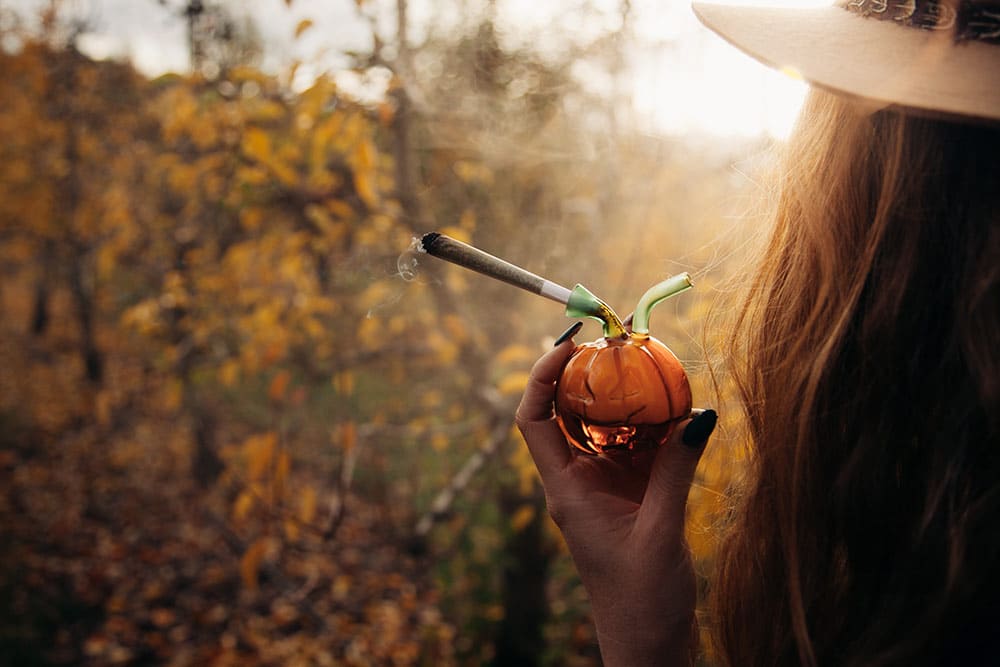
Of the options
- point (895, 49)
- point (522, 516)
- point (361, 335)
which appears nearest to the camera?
point (895, 49)

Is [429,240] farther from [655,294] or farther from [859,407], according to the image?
[859,407]

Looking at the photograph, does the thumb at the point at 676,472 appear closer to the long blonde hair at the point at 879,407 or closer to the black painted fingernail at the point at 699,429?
the black painted fingernail at the point at 699,429

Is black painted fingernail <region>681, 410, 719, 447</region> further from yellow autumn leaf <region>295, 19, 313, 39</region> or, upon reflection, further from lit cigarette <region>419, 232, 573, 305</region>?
yellow autumn leaf <region>295, 19, 313, 39</region>

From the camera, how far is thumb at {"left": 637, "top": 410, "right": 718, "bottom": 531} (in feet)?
3.11

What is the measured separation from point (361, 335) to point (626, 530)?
313 cm

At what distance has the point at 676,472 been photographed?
96 cm

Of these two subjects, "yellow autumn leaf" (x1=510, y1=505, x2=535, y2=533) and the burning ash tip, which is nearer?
the burning ash tip

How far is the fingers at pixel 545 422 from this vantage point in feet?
3.51

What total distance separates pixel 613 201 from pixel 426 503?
4.27 meters

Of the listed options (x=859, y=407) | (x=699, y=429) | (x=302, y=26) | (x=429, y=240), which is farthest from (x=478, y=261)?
(x=302, y=26)

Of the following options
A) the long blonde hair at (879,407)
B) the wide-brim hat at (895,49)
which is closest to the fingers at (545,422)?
the long blonde hair at (879,407)

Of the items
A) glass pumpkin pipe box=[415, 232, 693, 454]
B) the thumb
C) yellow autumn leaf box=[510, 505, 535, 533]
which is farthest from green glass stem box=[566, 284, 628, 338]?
yellow autumn leaf box=[510, 505, 535, 533]

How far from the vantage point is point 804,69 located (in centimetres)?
83

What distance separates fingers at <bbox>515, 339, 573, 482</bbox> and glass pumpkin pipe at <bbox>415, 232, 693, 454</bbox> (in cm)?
2
